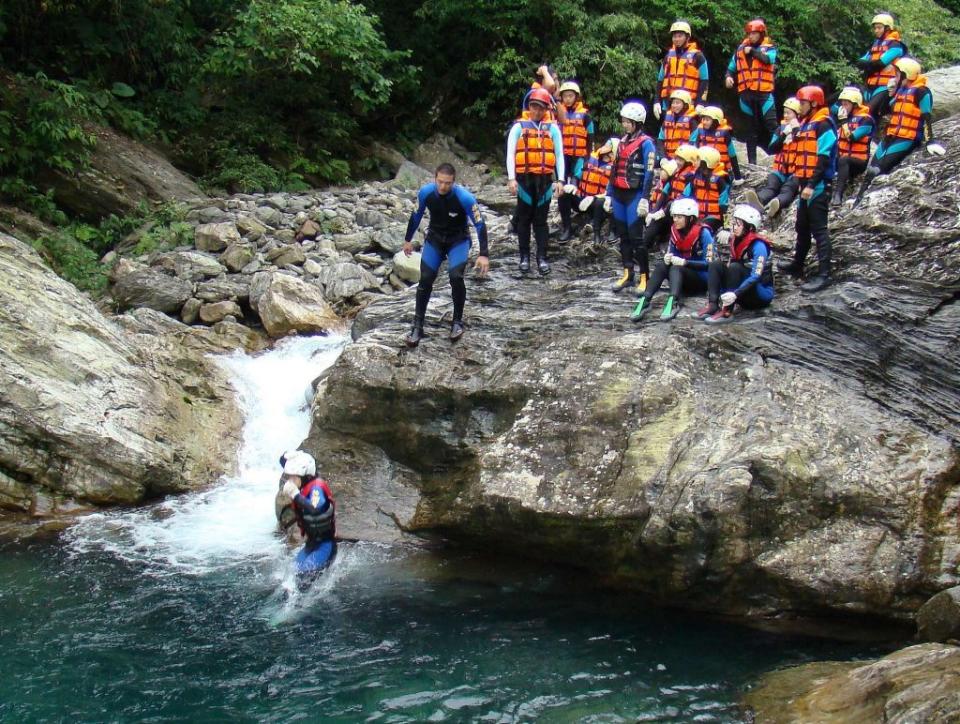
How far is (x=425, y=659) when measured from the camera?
7.71 meters

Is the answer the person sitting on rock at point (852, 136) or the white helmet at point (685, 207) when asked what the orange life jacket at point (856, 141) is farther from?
the white helmet at point (685, 207)

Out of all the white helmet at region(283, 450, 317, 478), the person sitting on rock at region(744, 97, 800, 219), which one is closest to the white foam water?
the white helmet at region(283, 450, 317, 478)

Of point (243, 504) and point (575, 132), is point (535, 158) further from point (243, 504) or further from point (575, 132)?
point (243, 504)

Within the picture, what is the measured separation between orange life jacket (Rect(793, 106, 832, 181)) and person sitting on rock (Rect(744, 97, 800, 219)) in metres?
0.07

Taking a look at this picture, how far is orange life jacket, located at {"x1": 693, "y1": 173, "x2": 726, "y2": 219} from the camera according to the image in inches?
415

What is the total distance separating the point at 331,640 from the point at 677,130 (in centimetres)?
770

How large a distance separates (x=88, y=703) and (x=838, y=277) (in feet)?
27.5

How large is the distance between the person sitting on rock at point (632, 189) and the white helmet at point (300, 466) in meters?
4.35

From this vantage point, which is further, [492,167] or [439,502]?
[492,167]

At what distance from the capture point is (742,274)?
9.73m

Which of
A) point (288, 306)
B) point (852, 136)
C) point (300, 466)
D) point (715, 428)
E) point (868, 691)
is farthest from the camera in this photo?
point (288, 306)

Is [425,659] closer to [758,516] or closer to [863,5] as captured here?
[758,516]

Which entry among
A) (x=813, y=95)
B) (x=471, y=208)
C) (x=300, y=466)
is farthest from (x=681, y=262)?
(x=300, y=466)

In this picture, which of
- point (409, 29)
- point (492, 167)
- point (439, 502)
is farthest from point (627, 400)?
point (409, 29)
